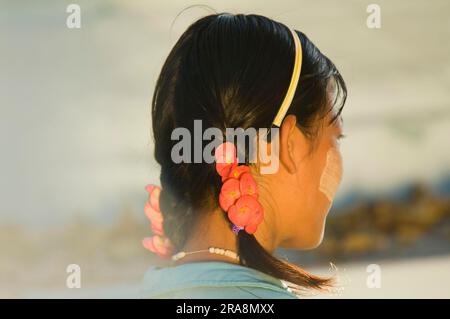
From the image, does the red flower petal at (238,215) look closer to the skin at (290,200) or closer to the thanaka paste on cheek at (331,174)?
the skin at (290,200)

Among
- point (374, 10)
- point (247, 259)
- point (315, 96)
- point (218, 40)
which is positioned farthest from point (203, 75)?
point (374, 10)

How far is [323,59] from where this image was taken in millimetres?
1381

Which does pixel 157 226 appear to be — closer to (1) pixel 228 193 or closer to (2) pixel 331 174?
(1) pixel 228 193

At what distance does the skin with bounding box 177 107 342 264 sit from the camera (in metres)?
1.25

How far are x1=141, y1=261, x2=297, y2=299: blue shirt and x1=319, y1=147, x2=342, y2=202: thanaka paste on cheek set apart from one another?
44 cm

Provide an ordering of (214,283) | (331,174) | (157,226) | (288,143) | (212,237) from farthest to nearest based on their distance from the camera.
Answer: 1. (331,174)
2. (157,226)
3. (288,143)
4. (212,237)
5. (214,283)

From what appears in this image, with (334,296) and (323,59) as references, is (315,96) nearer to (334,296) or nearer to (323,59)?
(323,59)

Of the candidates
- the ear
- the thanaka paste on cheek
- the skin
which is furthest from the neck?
the thanaka paste on cheek

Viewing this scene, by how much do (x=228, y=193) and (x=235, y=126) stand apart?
0.39 ft

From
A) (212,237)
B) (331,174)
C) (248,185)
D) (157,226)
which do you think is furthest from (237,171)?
(331,174)

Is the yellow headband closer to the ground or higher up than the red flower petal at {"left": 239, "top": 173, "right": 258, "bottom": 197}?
higher up

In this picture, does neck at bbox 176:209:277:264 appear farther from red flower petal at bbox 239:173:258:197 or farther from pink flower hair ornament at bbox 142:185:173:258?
pink flower hair ornament at bbox 142:185:173:258

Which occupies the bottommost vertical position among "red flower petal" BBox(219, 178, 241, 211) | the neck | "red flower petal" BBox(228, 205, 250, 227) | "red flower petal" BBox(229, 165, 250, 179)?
the neck

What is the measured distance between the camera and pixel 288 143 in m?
1.34
